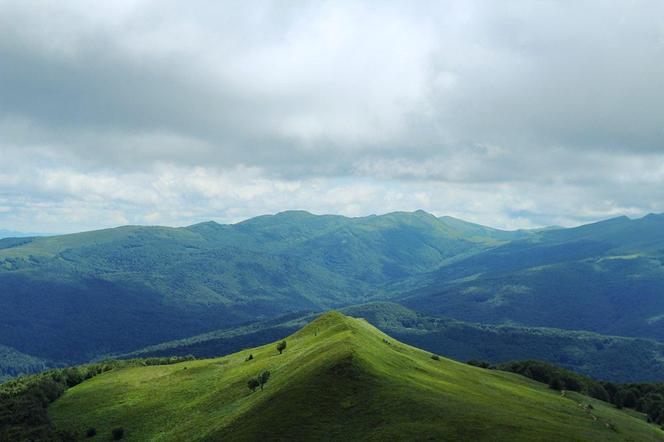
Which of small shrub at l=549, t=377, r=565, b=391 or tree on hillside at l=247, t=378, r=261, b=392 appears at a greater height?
tree on hillside at l=247, t=378, r=261, b=392

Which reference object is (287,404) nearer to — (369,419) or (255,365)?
(369,419)

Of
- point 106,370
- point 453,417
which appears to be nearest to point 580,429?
point 453,417

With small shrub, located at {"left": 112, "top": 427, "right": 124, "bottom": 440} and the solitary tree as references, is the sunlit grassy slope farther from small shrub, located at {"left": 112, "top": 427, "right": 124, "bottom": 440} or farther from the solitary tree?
the solitary tree

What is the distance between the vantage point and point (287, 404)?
262 ft

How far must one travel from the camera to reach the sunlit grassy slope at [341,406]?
72.0 m

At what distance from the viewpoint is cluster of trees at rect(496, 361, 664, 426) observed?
154125mm

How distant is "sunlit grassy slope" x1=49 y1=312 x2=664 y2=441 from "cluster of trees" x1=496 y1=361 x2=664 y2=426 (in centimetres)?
3248

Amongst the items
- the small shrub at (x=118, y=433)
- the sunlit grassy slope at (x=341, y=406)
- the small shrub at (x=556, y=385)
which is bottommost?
the small shrub at (x=556, y=385)

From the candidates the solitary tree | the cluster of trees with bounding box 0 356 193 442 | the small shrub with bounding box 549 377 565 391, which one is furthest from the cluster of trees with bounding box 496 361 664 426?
the cluster of trees with bounding box 0 356 193 442

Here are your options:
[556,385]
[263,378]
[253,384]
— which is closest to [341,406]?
[263,378]

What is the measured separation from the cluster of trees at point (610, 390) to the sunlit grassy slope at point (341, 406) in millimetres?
32479

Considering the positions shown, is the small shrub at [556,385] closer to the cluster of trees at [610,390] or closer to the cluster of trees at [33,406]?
the cluster of trees at [610,390]

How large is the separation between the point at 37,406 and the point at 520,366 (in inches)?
5816

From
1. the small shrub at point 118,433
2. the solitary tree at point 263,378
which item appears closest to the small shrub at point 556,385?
the solitary tree at point 263,378
